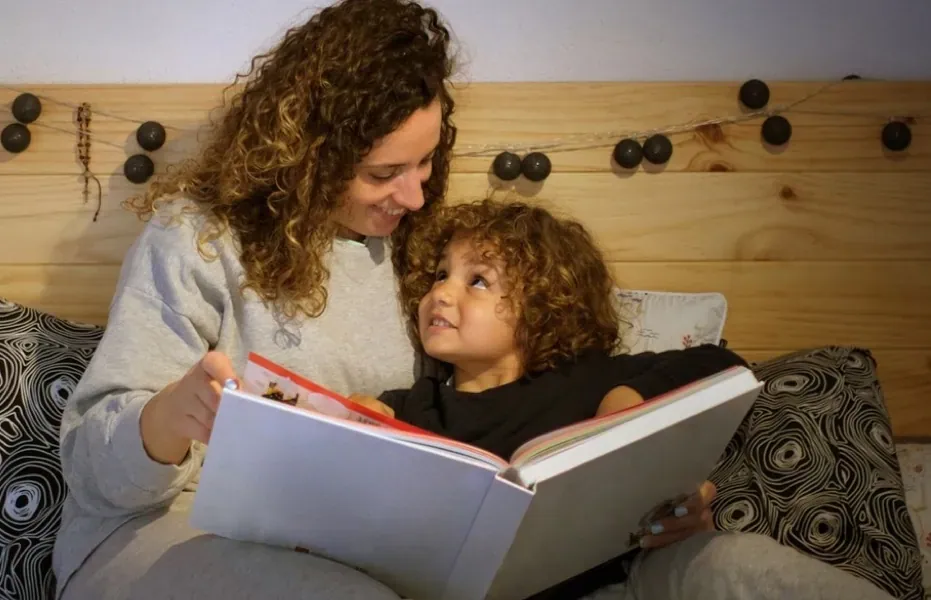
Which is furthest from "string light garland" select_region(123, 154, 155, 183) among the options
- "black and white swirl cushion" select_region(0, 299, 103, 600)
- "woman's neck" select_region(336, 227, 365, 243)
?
"woman's neck" select_region(336, 227, 365, 243)

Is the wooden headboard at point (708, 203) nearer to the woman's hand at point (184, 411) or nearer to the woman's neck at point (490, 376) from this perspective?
the woman's neck at point (490, 376)

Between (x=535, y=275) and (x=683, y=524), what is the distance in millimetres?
→ 379

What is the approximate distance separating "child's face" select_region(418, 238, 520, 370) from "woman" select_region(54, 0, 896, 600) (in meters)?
0.08

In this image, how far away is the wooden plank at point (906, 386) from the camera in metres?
1.48

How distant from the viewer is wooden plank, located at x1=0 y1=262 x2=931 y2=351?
1.48m

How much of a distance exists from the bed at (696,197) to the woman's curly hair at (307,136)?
1.00 ft

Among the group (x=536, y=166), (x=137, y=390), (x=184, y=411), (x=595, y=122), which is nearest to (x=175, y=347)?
(x=137, y=390)

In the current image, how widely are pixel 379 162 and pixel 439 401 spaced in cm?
33

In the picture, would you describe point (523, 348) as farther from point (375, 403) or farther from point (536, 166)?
point (536, 166)

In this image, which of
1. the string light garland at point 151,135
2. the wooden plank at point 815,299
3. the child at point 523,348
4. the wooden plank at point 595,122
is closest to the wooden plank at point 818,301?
the wooden plank at point 815,299

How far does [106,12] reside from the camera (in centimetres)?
144

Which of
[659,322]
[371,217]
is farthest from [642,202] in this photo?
[371,217]

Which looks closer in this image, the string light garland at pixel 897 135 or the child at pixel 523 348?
the child at pixel 523 348

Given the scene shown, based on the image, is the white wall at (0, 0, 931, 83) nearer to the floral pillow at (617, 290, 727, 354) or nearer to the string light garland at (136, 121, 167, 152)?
the string light garland at (136, 121, 167, 152)
